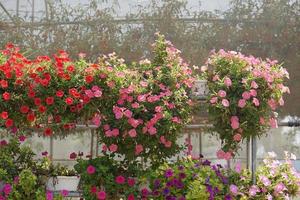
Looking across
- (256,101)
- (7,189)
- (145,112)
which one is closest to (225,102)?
(256,101)

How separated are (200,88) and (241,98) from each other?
30cm

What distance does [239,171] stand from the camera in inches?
147

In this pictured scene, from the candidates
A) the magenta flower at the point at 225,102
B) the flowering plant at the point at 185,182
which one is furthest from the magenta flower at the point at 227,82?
the flowering plant at the point at 185,182

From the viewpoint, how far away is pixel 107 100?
3.56 metres

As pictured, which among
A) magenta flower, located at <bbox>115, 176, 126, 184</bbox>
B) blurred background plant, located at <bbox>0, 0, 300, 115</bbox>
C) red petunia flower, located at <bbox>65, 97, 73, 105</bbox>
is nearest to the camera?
red petunia flower, located at <bbox>65, 97, 73, 105</bbox>

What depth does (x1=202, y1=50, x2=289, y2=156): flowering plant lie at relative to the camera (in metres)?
3.47

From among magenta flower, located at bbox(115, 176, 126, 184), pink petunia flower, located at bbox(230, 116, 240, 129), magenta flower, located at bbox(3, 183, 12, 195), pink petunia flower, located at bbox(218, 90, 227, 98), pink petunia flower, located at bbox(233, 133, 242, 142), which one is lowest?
magenta flower, located at bbox(3, 183, 12, 195)

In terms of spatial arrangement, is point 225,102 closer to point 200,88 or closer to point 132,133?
point 200,88

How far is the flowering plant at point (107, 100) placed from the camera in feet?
11.4

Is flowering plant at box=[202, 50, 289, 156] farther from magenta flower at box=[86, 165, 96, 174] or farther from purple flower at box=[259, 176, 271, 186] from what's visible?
magenta flower at box=[86, 165, 96, 174]

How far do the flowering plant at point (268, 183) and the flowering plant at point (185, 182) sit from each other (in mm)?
105

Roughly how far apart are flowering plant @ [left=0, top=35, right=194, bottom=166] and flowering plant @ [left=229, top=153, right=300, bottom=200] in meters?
0.47

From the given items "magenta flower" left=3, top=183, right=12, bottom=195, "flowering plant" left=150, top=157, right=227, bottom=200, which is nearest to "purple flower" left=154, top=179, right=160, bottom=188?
"flowering plant" left=150, top=157, right=227, bottom=200

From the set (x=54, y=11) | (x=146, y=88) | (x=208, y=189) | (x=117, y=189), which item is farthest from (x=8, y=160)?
(x=54, y=11)
